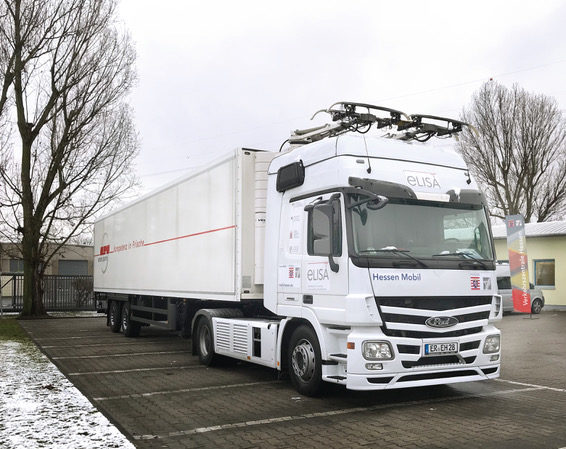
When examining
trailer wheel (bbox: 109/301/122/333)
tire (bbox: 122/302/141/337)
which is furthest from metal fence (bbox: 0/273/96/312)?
tire (bbox: 122/302/141/337)

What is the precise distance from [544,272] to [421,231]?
2244 centimetres

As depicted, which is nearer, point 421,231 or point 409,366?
point 409,366

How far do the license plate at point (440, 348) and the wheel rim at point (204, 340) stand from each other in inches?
177

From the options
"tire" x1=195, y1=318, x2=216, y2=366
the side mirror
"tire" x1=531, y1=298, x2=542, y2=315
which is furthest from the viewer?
"tire" x1=531, y1=298, x2=542, y2=315

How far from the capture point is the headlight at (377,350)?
6.66 m

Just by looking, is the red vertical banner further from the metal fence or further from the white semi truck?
the metal fence

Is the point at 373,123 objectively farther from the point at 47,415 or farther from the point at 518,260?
the point at 518,260

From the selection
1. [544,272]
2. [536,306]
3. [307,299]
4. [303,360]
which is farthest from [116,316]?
[544,272]

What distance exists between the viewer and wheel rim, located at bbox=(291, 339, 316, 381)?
7.50m

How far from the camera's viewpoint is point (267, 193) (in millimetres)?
8977

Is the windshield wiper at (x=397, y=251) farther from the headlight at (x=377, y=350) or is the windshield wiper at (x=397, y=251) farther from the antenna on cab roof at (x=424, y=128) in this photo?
the antenna on cab roof at (x=424, y=128)

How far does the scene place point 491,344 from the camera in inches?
293

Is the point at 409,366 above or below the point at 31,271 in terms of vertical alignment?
below

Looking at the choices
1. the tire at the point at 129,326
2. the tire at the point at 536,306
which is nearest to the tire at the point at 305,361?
the tire at the point at 129,326
